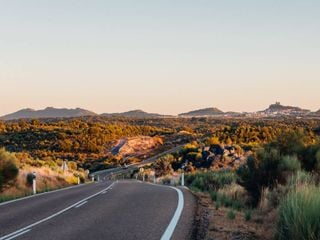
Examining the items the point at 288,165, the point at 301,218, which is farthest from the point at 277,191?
the point at 301,218

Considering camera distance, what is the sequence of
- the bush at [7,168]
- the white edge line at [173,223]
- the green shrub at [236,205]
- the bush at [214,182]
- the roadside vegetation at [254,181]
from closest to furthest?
the roadside vegetation at [254,181] < the white edge line at [173,223] < the green shrub at [236,205] < the bush at [7,168] < the bush at [214,182]

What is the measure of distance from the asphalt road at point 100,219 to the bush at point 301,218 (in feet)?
6.12

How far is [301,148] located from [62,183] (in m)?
17.1

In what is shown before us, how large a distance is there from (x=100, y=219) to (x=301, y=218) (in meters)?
5.33

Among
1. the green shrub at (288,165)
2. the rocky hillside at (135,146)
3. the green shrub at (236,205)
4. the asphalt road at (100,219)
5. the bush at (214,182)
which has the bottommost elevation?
the rocky hillside at (135,146)

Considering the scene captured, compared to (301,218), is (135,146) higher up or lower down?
lower down


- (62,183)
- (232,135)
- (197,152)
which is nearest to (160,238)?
(62,183)

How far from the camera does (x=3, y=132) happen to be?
9844cm

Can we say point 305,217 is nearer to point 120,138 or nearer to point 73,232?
point 73,232

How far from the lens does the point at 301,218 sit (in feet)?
24.0

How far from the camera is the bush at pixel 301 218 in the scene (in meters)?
7.03

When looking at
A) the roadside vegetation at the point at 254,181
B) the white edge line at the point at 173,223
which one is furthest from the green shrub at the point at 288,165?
the white edge line at the point at 173,223

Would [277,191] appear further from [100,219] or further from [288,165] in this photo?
[100,219]

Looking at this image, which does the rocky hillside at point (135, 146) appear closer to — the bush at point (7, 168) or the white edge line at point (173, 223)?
the bush at point (7, 168)
